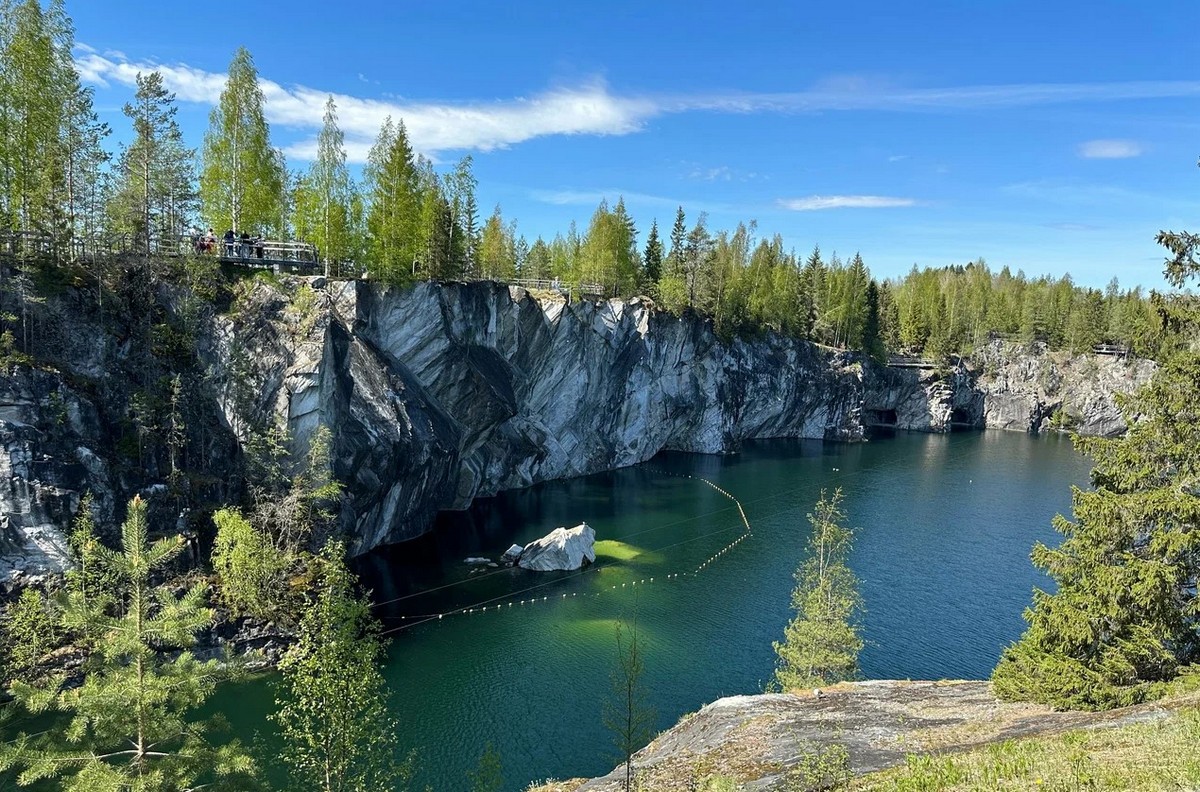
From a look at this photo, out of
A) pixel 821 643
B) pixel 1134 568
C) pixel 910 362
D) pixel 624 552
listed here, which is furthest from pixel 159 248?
pixel 910 362

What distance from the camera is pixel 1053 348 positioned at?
5153 inches

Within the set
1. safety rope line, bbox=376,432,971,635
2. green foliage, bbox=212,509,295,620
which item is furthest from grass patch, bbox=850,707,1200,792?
safety rope line, bbox=376,432,971,635

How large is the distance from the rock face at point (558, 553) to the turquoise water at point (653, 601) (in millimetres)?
1008

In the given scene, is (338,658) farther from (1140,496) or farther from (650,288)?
(650,288)

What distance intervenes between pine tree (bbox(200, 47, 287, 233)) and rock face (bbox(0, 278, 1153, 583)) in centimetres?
828

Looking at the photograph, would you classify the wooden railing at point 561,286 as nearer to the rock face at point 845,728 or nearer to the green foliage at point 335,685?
the rock face at point 845,728

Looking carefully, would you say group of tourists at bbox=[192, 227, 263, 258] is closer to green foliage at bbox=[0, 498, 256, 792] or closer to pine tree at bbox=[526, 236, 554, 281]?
green foliage at bbox=[0, 498, 256, 792]

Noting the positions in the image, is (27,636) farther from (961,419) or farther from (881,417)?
(961,419)

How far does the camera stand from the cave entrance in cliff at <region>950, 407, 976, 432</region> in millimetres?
128175

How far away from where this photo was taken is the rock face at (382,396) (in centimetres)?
3170

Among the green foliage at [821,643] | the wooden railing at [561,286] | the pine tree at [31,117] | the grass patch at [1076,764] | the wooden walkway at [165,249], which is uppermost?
the pine tree at [31,117]

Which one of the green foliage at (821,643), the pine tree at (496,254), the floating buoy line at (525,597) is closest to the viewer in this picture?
the green foliage at (821,643)

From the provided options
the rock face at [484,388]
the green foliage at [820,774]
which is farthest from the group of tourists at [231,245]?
the green foliage at [820,774]

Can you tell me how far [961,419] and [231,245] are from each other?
419 ft
